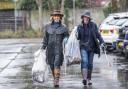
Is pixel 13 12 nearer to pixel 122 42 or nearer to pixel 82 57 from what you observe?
pixel 122 42

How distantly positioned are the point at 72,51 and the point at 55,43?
0.67m

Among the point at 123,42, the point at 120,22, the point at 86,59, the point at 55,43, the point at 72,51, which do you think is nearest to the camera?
the point at 55,43

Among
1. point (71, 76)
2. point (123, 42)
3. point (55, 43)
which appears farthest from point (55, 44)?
point (123, 42)

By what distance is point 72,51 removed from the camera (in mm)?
12555

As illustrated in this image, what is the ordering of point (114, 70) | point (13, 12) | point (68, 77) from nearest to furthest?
point (68, 77), point (114, 70), point (13, 12)

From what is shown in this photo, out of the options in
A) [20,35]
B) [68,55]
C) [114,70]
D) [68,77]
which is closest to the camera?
[68,55]

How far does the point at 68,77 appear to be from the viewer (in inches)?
544

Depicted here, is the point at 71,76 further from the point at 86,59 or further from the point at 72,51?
the point at 86,59

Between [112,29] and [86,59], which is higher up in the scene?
[86,59]

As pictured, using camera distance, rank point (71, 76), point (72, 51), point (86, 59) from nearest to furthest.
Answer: point (86, 59), point (72, 51), point (71, 76)

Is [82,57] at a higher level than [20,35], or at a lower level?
higher

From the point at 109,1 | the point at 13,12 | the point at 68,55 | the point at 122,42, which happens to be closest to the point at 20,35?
the point at 13,12

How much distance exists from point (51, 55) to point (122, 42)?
750 cm

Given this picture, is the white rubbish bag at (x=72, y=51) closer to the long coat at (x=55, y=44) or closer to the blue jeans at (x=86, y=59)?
the blue jeans at (x=86, y=59)
